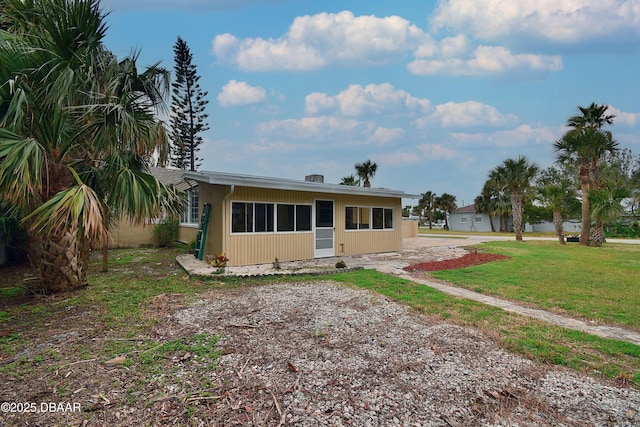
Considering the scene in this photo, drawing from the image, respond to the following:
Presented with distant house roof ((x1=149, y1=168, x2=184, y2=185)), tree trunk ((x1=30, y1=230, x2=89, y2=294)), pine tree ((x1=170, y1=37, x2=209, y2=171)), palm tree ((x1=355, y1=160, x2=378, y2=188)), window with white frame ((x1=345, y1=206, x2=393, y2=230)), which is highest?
pine tree ((x1=170, y1=37, x2=209, y2=171))

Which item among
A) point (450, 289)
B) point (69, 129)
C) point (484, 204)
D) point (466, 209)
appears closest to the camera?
point (69, 129)

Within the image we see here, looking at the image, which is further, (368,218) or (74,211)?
(368,218)

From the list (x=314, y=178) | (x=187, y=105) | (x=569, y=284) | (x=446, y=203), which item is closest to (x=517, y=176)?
(x=314, y=178)

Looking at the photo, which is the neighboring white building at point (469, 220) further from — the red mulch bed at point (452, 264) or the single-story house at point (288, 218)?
the single-story house at point (288, 218)

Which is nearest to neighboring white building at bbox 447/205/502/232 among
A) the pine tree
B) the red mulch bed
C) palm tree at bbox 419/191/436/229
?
palm tree at bbox 419/191/436/229

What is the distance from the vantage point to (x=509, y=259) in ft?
35.8

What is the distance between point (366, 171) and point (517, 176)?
11.0 metres

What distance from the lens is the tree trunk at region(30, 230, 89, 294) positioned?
5312 mm

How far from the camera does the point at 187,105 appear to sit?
77.7 feet

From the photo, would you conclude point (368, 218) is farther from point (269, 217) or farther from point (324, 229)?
point (269, 217)

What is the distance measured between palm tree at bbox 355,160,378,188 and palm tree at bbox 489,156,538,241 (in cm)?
904

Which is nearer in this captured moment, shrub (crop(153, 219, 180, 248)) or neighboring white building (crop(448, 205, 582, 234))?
shrub (crop(153, 219, 180, 248))

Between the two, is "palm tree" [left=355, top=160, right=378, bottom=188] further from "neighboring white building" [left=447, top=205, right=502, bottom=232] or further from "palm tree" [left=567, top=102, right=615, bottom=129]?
"neighboring white building" [left=447, top=205, right=502, bottom=232]

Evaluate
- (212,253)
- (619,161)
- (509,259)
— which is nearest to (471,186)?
(619,161)
